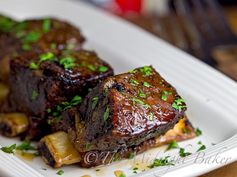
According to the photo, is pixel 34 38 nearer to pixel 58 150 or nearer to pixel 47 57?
pixel 47 57

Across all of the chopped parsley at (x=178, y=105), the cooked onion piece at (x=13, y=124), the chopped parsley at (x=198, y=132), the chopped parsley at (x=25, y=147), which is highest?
the chopped parsley at (x=178, y=105)

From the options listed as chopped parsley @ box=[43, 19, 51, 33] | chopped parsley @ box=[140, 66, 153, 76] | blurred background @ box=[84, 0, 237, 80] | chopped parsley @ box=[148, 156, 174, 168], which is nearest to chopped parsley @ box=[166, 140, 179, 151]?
chopped parsley @ box=[148, 156, 174, 168]

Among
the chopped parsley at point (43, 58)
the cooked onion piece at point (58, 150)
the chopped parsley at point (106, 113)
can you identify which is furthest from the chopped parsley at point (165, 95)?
the chopped parsley at point (43, 58)

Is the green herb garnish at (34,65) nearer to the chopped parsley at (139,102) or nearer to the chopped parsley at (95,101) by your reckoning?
the chopped parsley at (95,101)

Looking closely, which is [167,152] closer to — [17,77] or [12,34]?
[17,77]

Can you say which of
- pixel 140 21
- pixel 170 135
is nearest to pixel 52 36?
pixel 170 135

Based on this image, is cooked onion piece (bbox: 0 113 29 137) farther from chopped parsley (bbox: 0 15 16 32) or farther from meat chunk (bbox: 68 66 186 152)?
chopped parsley (bbox: 0 15 16 32)

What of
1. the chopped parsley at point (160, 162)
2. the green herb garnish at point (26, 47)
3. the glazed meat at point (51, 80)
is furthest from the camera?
the green herb garnish at point (26, 47)
